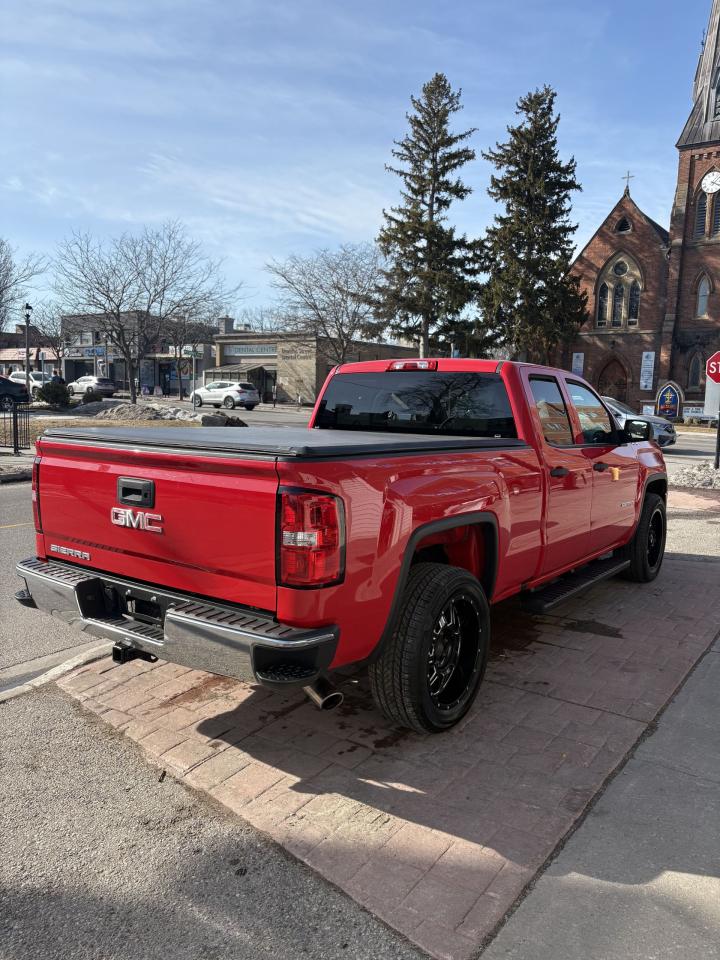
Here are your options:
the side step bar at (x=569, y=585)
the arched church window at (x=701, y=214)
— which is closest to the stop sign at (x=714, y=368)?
the side step bar at (x=569, y=585)

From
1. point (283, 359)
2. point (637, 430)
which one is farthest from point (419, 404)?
point (283, 359)

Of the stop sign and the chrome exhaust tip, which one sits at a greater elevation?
the stop sign

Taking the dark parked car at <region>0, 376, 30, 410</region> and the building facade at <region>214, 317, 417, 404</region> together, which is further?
the building facade at <region>214, 317, 417, 404</region>

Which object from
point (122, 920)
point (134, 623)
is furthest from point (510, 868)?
point (134, 623)

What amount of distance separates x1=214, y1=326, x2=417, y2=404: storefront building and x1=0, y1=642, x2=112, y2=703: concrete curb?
1675 inches

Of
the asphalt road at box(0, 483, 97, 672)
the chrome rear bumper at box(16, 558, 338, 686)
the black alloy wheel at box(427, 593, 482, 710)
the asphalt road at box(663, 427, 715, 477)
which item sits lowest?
the asphalt road at box(0, 483, 97, 672)

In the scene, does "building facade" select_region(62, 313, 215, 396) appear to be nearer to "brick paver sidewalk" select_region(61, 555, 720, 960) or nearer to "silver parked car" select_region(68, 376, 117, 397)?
"silver parked car" select_region(68, 376, 117, 397)

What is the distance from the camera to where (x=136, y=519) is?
323 centimetres

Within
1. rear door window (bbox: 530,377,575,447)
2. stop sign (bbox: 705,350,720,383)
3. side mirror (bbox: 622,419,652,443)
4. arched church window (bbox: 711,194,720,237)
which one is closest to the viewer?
rear door window (bbox: 530,377,575,447)

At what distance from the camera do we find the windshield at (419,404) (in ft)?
14.8

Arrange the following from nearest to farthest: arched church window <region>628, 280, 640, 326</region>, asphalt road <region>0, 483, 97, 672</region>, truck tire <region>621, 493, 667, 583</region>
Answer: asphalt road <region>0, 483, 97, 672</region> < truck tire <region>621, 493, 667, 583</region> < arched church window <region>628, 280, 640, 326</region>

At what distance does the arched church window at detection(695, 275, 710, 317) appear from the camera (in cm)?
4338

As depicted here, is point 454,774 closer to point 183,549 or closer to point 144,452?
point 183,549

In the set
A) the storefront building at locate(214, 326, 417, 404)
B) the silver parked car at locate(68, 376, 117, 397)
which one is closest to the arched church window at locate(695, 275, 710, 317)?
the storefront building at locate(214, 326, 417, 404)
